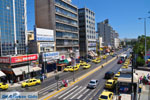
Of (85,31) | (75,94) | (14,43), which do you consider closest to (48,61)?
(14,43)

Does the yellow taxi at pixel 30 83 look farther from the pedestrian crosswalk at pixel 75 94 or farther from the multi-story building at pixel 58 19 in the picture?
the multi-story building at pixel 58 19

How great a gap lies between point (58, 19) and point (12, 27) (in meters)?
17.8

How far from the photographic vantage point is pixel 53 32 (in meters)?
48.0

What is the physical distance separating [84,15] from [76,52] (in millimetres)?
27948

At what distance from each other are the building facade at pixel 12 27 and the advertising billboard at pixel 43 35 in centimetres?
719

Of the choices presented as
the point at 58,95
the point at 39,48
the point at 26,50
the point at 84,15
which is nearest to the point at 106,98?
the point at 58,95

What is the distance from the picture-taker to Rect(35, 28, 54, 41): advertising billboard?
132ft

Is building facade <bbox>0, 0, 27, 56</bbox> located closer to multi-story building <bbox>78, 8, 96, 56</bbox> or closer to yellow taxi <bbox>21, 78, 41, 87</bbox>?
yellow taxi <bbox>21, 78, 41, 87</bbox>

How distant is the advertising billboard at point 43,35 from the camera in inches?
1585

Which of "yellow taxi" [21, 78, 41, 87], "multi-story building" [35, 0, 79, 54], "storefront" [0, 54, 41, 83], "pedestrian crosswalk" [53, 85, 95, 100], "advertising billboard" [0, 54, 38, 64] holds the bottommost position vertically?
"pedestrian crosswalk" [53, 85, 95, 100]

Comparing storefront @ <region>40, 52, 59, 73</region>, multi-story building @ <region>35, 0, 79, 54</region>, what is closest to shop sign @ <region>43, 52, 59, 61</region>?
storefront @ <region>40, 52, 59, 73</region>

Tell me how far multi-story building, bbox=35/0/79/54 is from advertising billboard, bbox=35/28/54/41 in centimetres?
289

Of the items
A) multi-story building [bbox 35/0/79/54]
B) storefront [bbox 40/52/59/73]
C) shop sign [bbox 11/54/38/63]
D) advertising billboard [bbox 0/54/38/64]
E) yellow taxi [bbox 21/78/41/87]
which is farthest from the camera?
multi-story building [bbox 35/0/79/54]

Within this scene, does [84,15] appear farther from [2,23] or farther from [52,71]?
[2,23]
